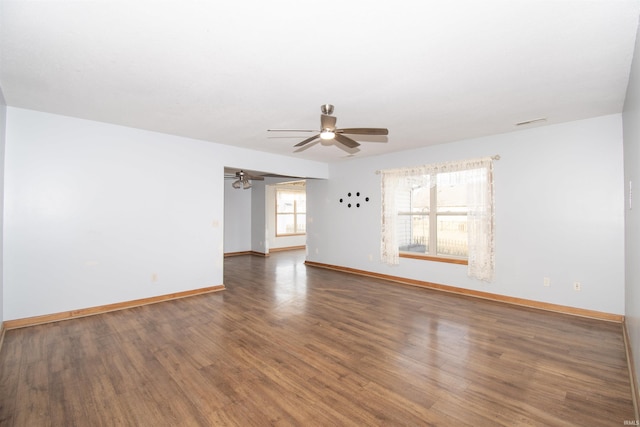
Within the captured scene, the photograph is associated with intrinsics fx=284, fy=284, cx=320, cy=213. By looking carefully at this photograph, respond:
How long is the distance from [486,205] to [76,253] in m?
5.96

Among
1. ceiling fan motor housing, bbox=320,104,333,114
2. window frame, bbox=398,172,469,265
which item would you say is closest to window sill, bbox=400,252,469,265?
window frame, bbox=398,172,469,265

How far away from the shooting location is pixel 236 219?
30.5ft

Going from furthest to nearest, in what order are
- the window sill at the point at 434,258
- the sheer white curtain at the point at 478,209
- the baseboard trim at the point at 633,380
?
the window sill at the point at 434,258 < the sheer white curtain at the point at 478,209 < the baseboard trim at the point at 633,380

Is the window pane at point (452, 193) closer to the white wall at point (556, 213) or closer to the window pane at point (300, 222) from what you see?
the white wall at point (556, 213)

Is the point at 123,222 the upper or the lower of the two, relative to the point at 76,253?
upper

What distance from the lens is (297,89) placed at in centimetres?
283

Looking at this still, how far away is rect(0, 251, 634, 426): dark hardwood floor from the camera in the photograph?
194 cm

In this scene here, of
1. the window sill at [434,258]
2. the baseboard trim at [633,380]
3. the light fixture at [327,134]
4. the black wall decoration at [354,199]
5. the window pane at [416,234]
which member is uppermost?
the light fixture at [327,134]

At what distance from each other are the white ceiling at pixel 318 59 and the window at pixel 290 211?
20.5 feet

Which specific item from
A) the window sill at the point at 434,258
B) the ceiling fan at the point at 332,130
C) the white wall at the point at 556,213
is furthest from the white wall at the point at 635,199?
the window sill at the point at 434,258

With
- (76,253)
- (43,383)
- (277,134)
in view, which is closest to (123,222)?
(76,253)

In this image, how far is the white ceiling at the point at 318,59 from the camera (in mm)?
1772

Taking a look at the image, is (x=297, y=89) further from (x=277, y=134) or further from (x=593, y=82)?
(x=593, y=82)

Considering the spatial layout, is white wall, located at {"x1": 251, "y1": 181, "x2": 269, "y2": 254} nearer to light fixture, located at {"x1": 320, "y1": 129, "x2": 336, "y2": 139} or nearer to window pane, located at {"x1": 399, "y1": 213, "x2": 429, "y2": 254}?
window pane, located at {"x1": 399, "y1": 213, "x2": 429, "y2": 254}
